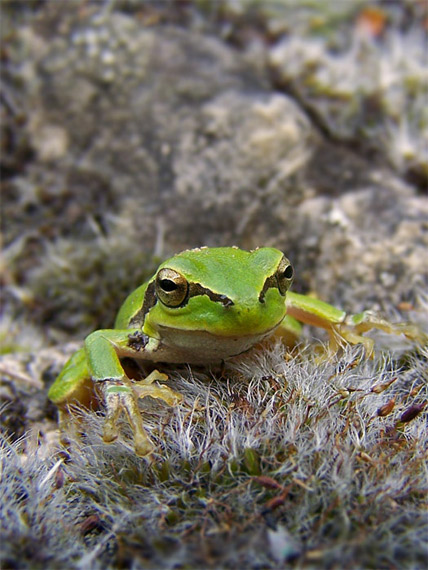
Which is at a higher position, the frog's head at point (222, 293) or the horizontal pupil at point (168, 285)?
the horizontal pupil at point (168, 285)

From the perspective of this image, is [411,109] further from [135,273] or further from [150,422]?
[150,422]

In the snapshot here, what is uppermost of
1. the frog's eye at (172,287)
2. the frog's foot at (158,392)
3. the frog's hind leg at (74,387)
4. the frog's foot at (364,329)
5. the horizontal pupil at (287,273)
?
the frog's eye at (172,287)

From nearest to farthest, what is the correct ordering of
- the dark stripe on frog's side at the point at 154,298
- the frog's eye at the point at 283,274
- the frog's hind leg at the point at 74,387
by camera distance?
the dark stripe on frog's side at the point at 154,298 < the frog's eye at the point at 283,274 < the frog's hind leg at the point at 74,387

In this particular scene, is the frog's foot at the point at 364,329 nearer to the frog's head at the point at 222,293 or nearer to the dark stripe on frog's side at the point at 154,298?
the frog's head at the point at 222,293

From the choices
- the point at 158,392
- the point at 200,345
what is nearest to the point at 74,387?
the point at 158,392

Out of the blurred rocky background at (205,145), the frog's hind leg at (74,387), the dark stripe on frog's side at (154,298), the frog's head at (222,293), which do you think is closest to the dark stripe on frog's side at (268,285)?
the frog's head at (222,293)

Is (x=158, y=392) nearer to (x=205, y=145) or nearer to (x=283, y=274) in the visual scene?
(x=283, y=274)

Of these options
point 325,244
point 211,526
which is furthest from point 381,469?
point 325,244
